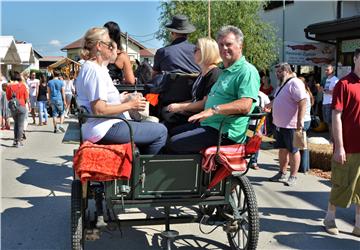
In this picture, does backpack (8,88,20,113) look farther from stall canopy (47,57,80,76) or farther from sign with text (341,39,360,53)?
sign with text (341,39,360,53)

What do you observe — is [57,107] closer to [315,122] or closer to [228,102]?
[315,122]

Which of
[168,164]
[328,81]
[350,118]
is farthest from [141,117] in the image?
[328,81]

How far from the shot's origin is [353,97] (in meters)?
4.66

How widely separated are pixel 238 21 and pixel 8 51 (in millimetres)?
12532

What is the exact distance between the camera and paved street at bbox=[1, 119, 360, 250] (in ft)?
15.0

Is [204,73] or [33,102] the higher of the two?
[204,73]

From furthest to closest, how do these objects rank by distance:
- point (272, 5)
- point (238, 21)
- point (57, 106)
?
point (272, 5)
point (238, 21)
point (57, 106)

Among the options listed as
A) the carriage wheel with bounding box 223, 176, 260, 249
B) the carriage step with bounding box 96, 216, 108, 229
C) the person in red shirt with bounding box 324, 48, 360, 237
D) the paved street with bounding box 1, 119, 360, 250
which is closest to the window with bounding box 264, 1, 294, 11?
the paved street with bounding box 1, 119, 360, 250

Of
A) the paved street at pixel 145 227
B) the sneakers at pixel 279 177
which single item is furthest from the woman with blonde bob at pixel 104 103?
the sneakers at pixel 279 177

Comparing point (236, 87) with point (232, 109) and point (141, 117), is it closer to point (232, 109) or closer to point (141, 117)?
point (232, 109)

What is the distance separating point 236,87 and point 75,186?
1573 mm

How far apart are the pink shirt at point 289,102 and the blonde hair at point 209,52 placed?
10.1 feet

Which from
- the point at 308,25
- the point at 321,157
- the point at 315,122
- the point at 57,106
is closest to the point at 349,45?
the point at 315,122

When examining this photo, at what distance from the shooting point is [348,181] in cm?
477
